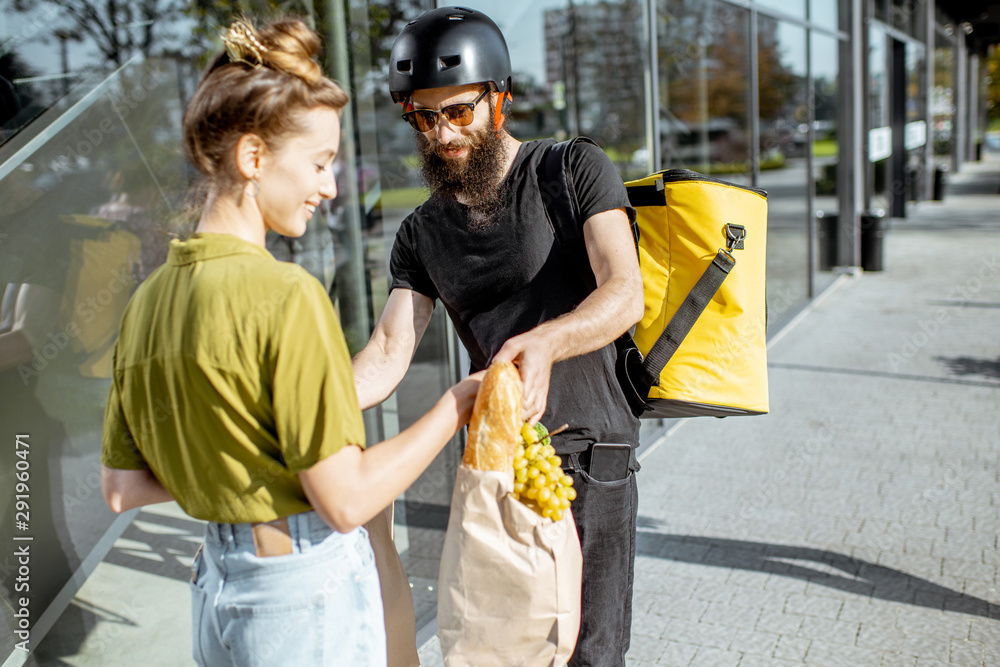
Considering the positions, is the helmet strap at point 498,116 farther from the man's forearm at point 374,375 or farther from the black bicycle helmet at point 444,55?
the man's forearm at point 374,375

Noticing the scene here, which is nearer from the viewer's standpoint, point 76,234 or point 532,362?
point 532,362

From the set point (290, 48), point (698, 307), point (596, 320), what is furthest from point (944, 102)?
point (290, 48)

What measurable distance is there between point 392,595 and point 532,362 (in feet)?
1.93

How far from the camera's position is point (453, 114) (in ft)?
7.15

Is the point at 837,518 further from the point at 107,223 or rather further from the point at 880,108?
the point at 880,108

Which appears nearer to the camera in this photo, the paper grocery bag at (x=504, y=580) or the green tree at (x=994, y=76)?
the paper grocery bag at (x=504, y=580)

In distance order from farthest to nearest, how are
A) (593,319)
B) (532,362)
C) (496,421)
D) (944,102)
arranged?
(944,102) < (593,319) < (532,362) < (496,421)

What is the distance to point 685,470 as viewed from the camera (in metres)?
5.33

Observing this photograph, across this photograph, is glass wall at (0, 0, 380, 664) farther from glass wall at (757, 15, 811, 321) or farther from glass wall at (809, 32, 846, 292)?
glass wall at (809, 32, 846, 292)

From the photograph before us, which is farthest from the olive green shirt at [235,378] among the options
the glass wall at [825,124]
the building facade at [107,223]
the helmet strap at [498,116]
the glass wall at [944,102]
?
the glass wall at [944,102]

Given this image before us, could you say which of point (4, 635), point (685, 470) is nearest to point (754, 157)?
point (685, 470)

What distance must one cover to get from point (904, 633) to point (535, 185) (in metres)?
2.50

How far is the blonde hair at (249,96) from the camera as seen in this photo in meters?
1.40

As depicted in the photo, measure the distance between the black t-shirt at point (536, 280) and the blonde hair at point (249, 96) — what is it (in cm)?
78
